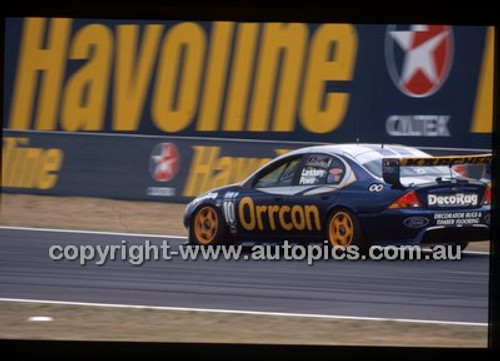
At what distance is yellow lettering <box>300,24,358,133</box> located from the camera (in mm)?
16547

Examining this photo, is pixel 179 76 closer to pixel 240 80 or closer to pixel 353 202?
pixel 240 80

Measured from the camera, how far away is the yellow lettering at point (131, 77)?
56.7 feet

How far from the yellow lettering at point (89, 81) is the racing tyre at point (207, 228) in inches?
161

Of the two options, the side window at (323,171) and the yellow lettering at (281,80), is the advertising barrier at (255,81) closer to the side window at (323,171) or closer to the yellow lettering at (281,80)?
the yellow lettering at (281,80)

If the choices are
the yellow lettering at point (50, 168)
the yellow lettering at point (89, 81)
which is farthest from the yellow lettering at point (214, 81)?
the yellow lettering at point (50, 168)

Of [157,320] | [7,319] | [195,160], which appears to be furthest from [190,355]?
[195,160]

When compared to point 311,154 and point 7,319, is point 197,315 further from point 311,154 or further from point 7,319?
point 311,154

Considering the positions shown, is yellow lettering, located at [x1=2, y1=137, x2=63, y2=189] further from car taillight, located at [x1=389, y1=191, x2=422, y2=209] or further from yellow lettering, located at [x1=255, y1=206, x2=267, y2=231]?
car taillight, located at [x1=389, y1=191, x2=422, y2=209]

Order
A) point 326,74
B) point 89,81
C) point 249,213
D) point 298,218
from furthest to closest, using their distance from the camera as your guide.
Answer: point 89,81 → point 326,74 → point 249,213 → point 298,218

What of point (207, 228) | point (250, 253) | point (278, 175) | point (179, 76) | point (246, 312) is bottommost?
point (246, 312)

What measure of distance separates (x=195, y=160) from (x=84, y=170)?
2010 millimetres

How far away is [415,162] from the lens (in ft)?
43.7

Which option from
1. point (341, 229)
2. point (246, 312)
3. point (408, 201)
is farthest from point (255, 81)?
point (246, 312)

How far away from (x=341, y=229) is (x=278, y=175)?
1122 mm
